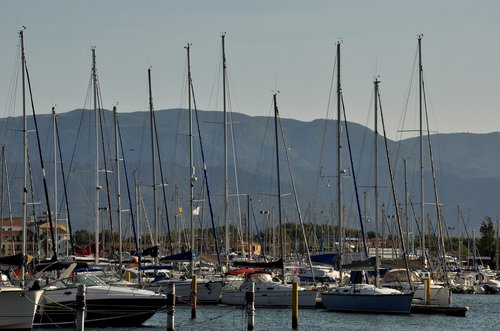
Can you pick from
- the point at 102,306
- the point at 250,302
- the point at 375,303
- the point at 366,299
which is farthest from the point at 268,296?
the point at 250,302

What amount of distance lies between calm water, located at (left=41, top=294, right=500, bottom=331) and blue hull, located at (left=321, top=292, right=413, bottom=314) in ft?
1.47

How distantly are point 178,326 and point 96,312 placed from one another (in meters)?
5.45

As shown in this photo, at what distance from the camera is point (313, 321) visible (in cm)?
6134

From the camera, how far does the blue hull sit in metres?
63.7

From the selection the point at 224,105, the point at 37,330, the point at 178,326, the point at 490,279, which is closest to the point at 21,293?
the point at 37,330

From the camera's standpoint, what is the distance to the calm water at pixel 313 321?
5806 centimetres

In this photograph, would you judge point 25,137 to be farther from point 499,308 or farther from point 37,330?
point 499,308

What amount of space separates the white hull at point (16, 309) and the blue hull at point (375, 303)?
21.9 m

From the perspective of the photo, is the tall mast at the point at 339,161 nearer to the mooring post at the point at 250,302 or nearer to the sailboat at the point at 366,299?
the sailboat at the point at 366,299

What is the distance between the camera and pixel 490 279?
122m

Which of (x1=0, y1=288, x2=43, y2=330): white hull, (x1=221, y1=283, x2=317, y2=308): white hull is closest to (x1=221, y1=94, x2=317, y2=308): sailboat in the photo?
(x1=221, y1=283, x2=317, y2=308): white hull

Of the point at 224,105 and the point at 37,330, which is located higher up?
the point at 224,105

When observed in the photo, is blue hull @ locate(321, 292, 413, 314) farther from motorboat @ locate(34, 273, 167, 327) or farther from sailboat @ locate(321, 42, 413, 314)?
motorboat @ locate(34, 273, 167, 327)

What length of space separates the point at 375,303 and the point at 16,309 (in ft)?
74.1
